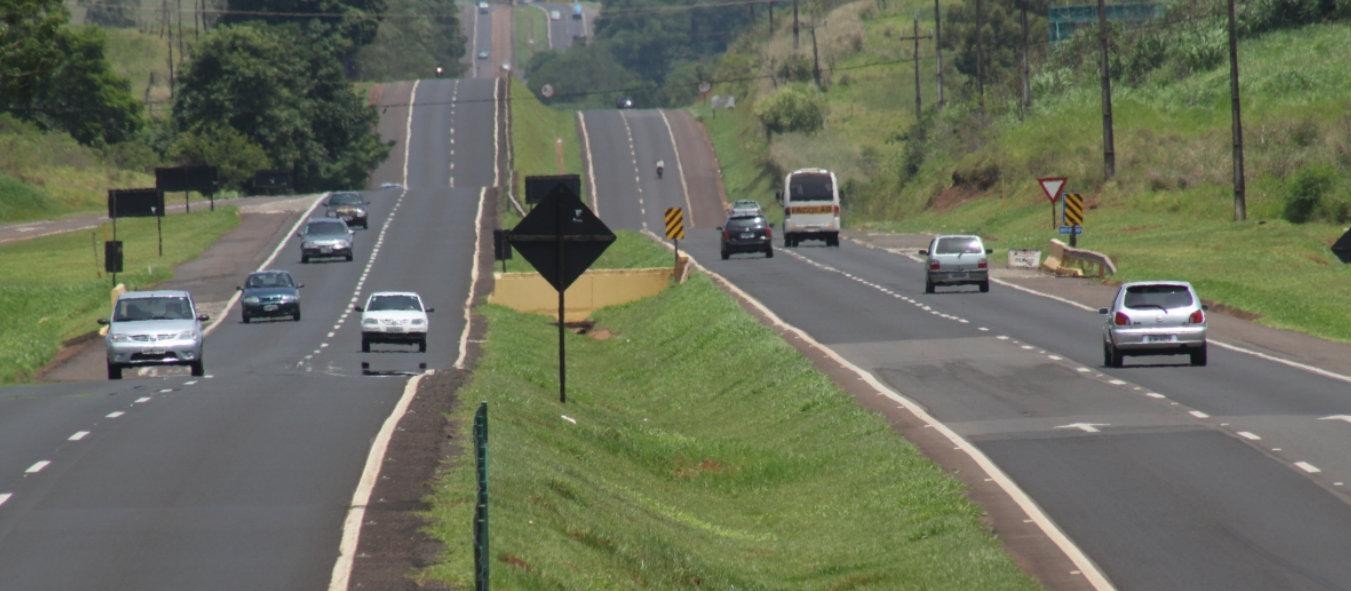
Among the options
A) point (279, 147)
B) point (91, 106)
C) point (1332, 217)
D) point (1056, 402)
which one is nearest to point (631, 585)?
point (1056, 402)

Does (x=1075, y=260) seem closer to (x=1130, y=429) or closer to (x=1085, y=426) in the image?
(x=1085, y=426)

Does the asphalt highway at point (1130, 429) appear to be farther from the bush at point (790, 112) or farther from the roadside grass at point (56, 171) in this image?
the bush at point (790, 112)

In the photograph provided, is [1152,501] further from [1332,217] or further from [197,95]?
[197,95]

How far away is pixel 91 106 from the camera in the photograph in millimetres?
134500

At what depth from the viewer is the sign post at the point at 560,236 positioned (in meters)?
25.7

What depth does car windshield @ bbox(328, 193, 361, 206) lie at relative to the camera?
94.7 meters

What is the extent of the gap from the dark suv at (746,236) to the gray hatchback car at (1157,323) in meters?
39.4

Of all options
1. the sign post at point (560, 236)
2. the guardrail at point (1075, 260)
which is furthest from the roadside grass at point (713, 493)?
the guardrail at point (1075, 260)

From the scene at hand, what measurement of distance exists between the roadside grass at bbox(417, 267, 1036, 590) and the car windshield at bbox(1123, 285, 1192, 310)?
555 cm

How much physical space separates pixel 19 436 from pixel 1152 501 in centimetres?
1294

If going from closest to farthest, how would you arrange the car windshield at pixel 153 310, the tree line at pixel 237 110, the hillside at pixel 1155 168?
the car windshield at pixel 153 310 → the hillside at pixel 1155 168 → the tree line at pixel 237 110

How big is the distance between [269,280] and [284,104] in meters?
70.2

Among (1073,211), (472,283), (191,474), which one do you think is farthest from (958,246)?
(191,474)

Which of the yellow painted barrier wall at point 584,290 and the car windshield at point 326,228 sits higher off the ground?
the car windshield at point 326,228
